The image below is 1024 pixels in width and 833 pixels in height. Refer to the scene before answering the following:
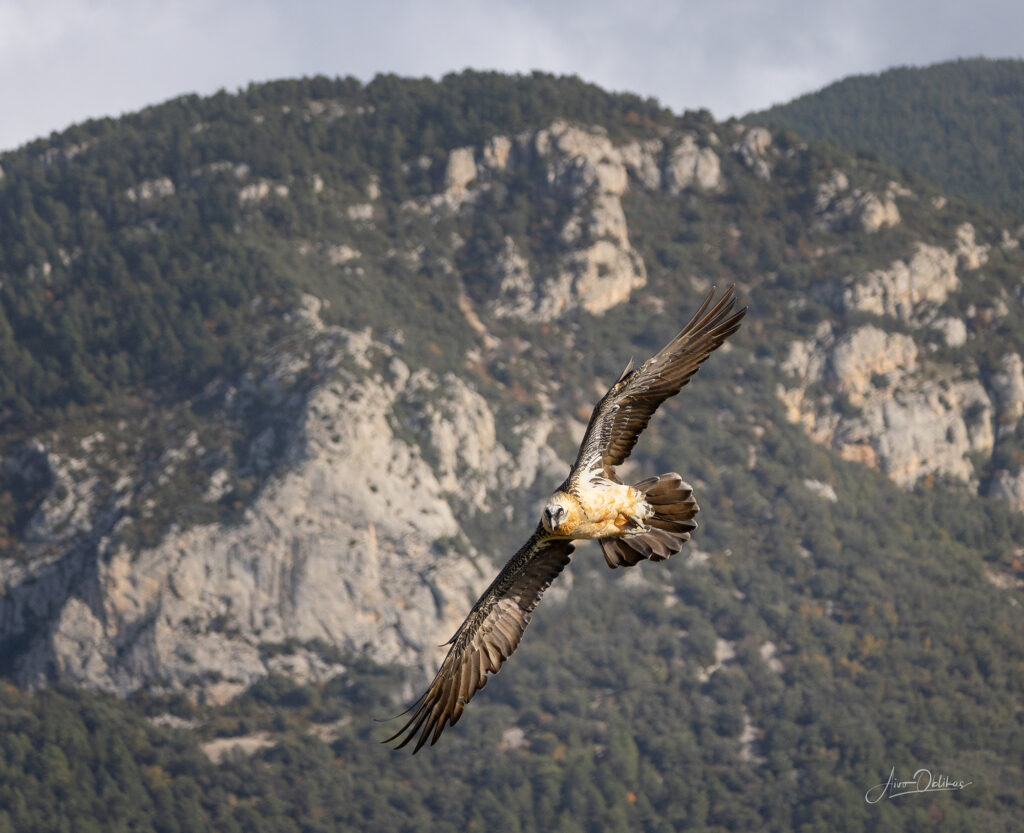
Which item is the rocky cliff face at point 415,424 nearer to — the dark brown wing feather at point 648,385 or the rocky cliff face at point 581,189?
the rocky cliff face at point 581,189

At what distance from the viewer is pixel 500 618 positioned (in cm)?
1848

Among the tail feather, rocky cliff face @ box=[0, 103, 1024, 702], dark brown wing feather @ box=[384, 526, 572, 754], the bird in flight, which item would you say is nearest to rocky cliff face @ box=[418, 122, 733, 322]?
rocky cliff face @ box=[0, 103, 1024, 702]

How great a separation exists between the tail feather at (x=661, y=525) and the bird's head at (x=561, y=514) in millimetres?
630

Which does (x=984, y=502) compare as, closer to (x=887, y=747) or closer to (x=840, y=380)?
(x=840, y=380)

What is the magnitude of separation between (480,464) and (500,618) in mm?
104120

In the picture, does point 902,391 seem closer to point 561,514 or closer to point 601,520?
point 601,520

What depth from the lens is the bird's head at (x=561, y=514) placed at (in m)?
17.0

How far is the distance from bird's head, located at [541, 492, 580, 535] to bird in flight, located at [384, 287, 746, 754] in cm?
1

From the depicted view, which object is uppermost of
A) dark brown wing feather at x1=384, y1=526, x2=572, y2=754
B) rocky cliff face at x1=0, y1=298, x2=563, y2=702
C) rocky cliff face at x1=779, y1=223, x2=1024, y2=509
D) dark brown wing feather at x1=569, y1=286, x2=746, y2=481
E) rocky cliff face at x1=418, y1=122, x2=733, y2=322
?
rocky cliff face at x1=418, y1=122, x2=733, y2=322

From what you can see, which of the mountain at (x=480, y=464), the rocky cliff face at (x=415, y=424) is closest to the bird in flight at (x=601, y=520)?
the mountain at (x=480, y=464)

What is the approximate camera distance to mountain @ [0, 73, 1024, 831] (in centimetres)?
10819

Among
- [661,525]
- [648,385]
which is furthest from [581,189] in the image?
[661,525]

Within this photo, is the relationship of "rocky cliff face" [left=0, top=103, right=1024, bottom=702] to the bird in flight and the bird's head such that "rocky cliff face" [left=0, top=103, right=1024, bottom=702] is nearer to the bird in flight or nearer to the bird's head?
the bird in flight

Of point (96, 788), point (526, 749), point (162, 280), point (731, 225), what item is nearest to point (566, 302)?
point (731, 225)
